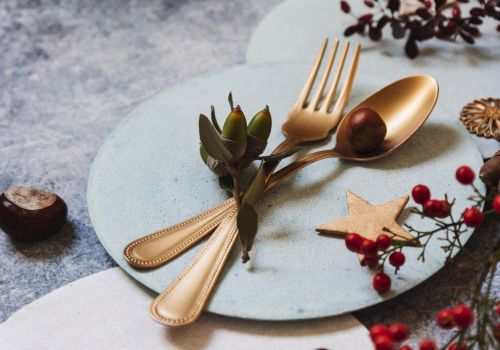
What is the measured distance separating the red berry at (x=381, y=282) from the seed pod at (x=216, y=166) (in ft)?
0.67

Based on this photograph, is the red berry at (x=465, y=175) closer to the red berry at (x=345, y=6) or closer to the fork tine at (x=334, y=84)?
the fork tine at (x=334, y=84)

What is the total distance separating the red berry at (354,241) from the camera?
600 millimetres

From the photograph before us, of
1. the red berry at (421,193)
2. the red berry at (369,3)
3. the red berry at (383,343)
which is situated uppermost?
the red berry at (369,3)

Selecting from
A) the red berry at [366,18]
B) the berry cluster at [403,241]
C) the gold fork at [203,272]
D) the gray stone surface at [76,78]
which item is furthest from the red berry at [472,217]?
the red berry at [366,18]

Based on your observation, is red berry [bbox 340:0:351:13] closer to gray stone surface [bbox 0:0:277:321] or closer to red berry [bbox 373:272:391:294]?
gray stone surface [bbox 0:0:277:321]

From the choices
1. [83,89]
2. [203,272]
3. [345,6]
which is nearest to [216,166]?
[203,272]

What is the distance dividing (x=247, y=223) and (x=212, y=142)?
0.31ft

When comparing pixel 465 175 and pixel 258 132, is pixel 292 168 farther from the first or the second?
pixel 465 175

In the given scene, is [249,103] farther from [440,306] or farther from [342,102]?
[440,306]

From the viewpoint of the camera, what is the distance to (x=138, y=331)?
604 mm

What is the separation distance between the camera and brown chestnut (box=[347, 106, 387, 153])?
745 millimetres

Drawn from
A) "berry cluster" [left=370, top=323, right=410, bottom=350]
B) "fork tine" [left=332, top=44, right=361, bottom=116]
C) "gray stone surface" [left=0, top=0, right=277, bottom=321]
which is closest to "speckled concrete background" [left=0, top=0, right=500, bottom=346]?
"gray stone surface" [left=0, top=0, right=277, bottom=321]

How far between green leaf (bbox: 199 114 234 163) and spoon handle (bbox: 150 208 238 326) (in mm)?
69

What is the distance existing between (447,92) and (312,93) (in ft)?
0.62
